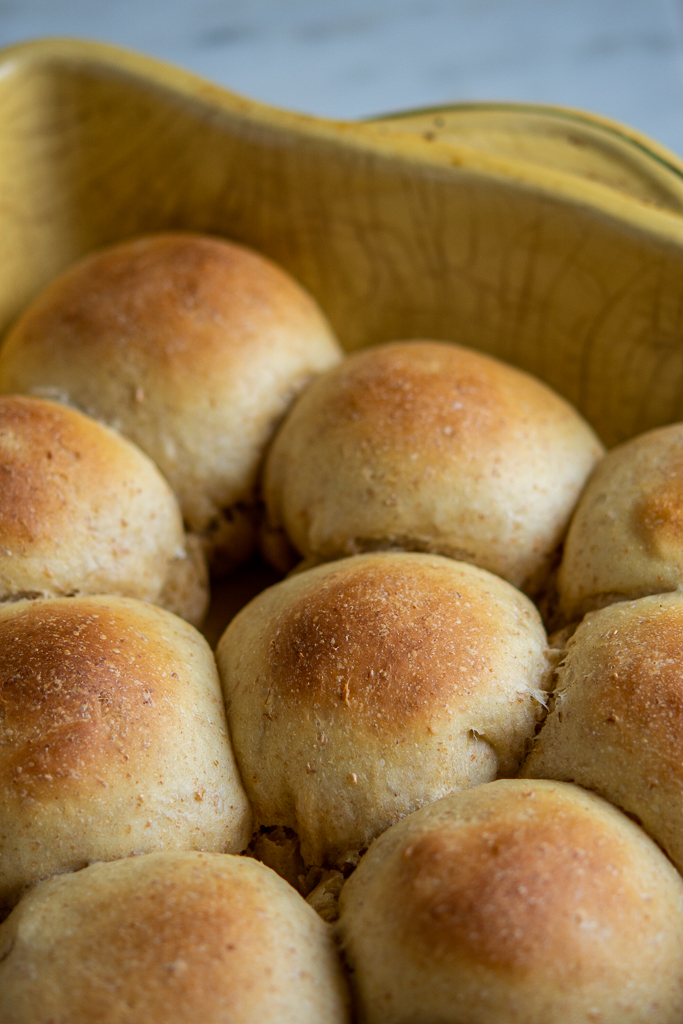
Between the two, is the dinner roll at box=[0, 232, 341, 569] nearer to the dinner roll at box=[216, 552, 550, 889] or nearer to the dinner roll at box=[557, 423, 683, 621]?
the dinner roll at box=[216, 552, 550, 889]

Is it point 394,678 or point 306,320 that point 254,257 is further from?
point 394,678

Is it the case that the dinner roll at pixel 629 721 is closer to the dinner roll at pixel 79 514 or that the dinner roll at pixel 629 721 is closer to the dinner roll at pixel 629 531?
the dinner roll at pixel 629 531

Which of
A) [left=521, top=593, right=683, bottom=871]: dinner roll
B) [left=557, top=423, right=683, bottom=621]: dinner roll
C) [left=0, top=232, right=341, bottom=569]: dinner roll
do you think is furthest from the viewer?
[left=0, top=232, right=341, bottom=569]: dinner roll

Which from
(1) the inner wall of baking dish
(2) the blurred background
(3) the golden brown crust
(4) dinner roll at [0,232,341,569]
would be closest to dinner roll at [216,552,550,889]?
(3) the golden brown crust

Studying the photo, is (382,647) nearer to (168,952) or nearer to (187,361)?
(168,952)

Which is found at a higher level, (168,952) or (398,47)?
(398,47)

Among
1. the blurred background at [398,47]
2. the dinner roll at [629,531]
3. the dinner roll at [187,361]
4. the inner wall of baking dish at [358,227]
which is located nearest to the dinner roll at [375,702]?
the dinner roll at [629,531]

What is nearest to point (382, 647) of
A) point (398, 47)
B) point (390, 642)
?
point (390, 642)
